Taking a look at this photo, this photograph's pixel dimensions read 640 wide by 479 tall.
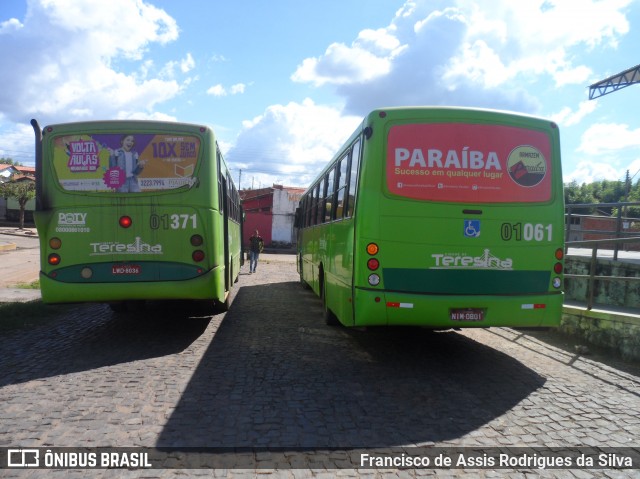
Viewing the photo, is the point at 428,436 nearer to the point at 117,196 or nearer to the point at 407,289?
the point at 407,289

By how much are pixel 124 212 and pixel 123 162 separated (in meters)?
0.71

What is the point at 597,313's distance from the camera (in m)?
7.16

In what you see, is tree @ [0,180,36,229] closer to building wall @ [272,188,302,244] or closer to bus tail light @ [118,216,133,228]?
building wall @ [272,188,302,244]

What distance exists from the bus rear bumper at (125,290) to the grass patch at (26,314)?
179 cm

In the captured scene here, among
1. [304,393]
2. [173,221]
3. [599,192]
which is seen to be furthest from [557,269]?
[599,192]

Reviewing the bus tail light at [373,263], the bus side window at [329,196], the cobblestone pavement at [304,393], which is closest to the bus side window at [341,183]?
the bus side window at [329,196]

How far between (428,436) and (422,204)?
2616 millimetres

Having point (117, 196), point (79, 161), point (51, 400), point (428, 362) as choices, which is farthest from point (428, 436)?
point (79, 161)

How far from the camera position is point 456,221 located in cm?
557

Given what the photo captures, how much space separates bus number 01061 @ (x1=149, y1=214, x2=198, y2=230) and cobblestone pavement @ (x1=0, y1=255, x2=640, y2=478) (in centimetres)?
169

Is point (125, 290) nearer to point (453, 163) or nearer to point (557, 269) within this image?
point (453, 163)

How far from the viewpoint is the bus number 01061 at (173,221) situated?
6.65 metres

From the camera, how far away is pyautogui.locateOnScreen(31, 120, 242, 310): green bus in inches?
257

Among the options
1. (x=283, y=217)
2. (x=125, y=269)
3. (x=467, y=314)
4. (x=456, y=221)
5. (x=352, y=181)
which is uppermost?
(x=283, y=217)
